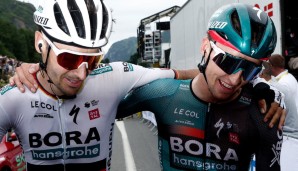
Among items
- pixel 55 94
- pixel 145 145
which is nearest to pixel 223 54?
pixel 55 94

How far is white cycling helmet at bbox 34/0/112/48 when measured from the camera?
2398mm

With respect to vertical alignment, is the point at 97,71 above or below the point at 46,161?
above

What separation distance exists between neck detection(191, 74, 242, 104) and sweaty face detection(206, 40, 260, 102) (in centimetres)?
9

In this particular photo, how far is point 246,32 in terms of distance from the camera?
240cm

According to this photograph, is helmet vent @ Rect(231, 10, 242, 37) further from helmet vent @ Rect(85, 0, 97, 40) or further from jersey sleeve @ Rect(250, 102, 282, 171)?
helmet vent @ Rect(85, 0, 97, 40)

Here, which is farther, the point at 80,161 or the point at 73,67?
the point at 80,161

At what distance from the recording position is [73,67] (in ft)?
7.86

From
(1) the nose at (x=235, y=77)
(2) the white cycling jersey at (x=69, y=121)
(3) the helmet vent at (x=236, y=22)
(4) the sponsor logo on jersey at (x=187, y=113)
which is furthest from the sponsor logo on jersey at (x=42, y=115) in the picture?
(3) the helmet vent at (x=236, y=22)

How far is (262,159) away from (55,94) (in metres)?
1.45

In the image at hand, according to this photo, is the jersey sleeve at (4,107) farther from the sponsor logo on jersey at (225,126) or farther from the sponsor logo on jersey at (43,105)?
the sponsor logo on jersey at (225,126)

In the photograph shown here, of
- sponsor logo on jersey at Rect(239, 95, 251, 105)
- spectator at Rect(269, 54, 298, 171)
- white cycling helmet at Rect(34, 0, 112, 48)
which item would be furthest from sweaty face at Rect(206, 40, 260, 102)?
spectator at Rect(269, 54, 298, 171)

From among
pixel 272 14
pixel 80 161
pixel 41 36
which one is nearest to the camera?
pixel 41 36

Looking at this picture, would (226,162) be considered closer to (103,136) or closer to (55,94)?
(103,136)

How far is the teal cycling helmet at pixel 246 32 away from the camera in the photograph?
7.85 feet
